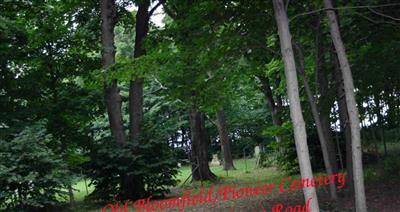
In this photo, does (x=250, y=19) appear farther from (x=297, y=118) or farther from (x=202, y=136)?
(x=202, y=136)

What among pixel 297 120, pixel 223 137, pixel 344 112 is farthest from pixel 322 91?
pixel 223 137

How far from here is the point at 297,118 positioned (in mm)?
6703

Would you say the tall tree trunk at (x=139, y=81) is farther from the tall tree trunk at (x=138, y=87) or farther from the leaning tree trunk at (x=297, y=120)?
the leaning tree trunk at (x=297, y=120)

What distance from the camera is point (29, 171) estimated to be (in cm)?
1123

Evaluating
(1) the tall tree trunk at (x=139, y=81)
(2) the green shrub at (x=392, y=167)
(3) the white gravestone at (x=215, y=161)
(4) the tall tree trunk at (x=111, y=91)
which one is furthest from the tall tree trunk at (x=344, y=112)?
(3) the white gravestone at (x=215, y=161)

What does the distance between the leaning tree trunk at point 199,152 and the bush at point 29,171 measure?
28.6 feet

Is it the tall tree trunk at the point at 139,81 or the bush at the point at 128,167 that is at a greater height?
the tall tree trunk at the point at 139,81

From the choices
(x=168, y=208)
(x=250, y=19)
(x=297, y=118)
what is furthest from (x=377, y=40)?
(x=168, y=208)

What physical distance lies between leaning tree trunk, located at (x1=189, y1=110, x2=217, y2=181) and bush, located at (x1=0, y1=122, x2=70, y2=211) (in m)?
8.72

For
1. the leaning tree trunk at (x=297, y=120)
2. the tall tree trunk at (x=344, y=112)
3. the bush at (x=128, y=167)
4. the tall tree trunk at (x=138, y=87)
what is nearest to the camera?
the leaning tree trunk at (x=297, y=120)

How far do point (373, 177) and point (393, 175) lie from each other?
54 cm

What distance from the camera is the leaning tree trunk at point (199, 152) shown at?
19766 millimetres

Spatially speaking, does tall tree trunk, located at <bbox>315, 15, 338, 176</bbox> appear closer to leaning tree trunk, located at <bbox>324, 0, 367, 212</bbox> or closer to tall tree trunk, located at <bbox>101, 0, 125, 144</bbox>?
leaning tree trunk, located at <bbox>324, 0, 367, 212</bbox>

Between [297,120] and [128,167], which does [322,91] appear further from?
[128,167]
